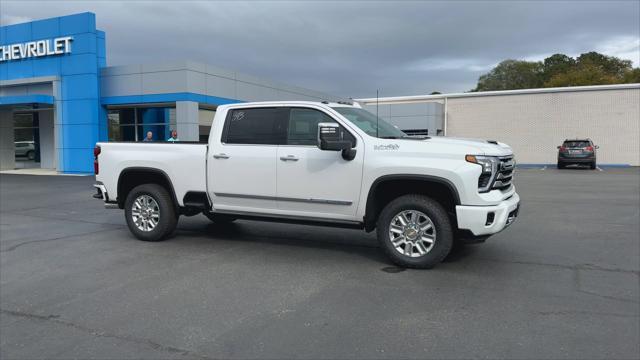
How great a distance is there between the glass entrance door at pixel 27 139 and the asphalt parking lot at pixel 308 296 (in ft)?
79.1

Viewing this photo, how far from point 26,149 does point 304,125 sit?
1162 inches

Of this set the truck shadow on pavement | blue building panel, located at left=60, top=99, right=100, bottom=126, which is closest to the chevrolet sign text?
blue building panel, located at left=60, top=99, right=100, bottom=126

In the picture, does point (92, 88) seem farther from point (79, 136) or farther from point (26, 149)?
point (26, 149)

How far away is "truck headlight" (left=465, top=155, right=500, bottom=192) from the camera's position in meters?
5.75

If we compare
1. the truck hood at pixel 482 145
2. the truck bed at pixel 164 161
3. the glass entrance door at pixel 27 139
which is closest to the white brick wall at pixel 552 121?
the glass entrance door at pixel 27 139

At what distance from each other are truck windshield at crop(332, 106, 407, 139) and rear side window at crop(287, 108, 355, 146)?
0.79ft

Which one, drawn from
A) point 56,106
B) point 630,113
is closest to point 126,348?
point 56,106

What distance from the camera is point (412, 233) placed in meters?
6.07

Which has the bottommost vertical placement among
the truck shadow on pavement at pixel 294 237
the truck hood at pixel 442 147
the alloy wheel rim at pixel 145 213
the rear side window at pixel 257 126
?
the truck shadow on pavement at pixel 294 237

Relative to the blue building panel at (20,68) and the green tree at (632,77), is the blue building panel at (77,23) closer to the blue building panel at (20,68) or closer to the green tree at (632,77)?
the blue building panel at (20,68)

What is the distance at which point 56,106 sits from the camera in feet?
82.0

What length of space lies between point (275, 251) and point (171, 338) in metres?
3.12

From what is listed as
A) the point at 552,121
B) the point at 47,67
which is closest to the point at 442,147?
the point at 47,67

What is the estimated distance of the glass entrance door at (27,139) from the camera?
29562 millimetres
